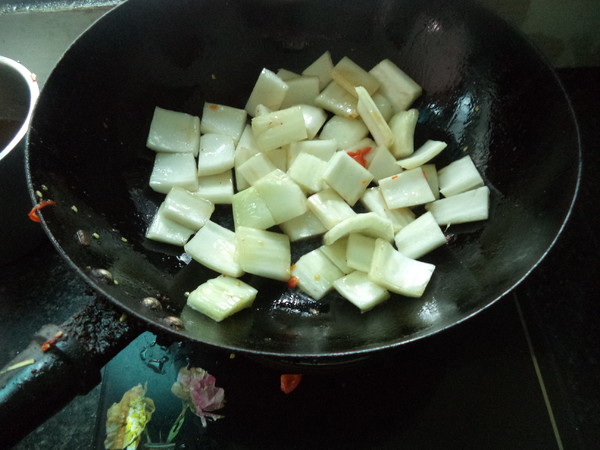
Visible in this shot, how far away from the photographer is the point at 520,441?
992 millimetres

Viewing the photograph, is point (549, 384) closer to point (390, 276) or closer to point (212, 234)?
point (390, 276)

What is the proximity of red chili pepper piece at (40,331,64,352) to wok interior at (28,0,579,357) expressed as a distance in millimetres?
102

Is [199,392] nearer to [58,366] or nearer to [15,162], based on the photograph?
[58,366]

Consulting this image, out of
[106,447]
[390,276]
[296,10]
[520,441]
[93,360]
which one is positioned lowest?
[520,441]

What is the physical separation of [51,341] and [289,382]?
1.54 ft

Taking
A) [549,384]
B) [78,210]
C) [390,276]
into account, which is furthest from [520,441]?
[78,210]

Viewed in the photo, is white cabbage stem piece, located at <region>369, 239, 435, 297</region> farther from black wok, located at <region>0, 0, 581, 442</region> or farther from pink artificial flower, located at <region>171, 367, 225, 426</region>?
pink artificial flower, located at <region>171, 367, 225, 426</region>

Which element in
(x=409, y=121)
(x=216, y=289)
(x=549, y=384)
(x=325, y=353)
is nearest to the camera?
(x=325, y=353)

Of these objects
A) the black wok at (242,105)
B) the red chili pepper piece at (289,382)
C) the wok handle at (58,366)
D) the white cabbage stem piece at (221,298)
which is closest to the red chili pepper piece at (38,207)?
the black wok at (242,105)

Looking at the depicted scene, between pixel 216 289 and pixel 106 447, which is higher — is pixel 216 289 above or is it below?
above

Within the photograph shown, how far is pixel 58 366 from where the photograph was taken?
779 mm

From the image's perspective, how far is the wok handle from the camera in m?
0.76

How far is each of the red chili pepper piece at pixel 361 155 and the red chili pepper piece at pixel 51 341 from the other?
0.74 m

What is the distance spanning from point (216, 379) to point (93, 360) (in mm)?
305
